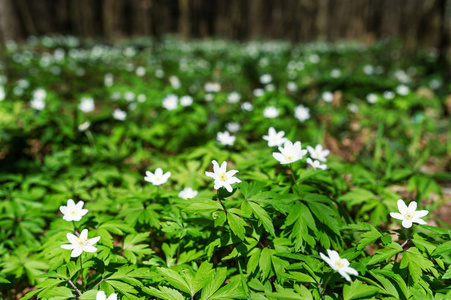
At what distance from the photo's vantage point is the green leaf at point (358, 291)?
115 cm

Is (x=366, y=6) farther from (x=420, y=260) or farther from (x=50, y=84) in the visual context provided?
(x=420, y=260)

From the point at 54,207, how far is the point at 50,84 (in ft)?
16.7

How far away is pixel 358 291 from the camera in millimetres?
1172

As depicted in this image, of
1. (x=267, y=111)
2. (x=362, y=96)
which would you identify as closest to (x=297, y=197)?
(x=267, y=111)

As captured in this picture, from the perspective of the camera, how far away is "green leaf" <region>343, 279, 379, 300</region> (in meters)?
1.15

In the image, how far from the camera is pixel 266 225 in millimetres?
1342

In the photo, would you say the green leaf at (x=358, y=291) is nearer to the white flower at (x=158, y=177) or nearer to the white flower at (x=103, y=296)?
the white flower at (x=103, y=296)

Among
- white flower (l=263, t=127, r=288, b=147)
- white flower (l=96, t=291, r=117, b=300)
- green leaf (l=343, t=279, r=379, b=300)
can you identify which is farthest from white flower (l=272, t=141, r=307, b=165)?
white flower (l=96, t=291, r=117, b=300)

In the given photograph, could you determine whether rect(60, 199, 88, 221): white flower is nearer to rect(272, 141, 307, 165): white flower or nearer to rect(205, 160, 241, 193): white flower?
rect(205, 160, 241, 193): white flower

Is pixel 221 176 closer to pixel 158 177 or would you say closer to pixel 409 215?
pixel 158 177

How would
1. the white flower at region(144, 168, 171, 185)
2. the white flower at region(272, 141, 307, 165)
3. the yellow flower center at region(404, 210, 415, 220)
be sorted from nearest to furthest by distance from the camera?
1. the yellow flower center at region(404, 210, 415, 220)
2. the white flower at region(272, 141, 307, 165)
3. the white flower at region(144, 168, 171, 185)

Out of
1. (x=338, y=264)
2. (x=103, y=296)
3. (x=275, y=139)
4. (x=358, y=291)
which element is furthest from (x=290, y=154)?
(x=103, y=296)

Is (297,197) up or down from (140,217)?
up

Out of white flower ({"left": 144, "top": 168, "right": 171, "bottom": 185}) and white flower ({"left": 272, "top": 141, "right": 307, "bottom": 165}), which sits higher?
white flower ({"left": 272, "top": 141, "right": 307, "bottom": 165})
